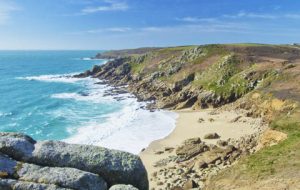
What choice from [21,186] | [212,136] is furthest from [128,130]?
[21,186]

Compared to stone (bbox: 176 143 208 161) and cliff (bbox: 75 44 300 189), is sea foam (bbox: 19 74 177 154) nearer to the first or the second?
stone (bbox: 176 143 208 161)

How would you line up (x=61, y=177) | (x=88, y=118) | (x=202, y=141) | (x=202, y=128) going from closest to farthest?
(x=61, y=177)
(x=202, y=141)
(x=202, y=128)
(x=88, y=118)

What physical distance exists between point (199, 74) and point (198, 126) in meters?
35.8

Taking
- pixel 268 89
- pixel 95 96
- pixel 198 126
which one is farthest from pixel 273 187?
pixel 95 96

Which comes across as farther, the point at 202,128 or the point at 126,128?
the point at 126,128

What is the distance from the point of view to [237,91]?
70.6 m

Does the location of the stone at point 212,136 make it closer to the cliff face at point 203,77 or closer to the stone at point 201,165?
the stone at point 201,165

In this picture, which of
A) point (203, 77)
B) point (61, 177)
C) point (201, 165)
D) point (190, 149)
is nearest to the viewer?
point (61, 177)

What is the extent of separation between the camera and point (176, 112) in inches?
2682

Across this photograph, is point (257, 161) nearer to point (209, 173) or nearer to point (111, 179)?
point (209, 173)

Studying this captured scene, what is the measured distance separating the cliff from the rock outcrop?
10687 mm

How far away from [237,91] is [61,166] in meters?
58.8

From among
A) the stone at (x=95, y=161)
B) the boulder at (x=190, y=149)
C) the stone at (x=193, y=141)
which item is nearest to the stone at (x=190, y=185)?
Result: the boulder at (x=190, y=149)

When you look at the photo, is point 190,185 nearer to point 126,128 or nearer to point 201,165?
point 201,165
